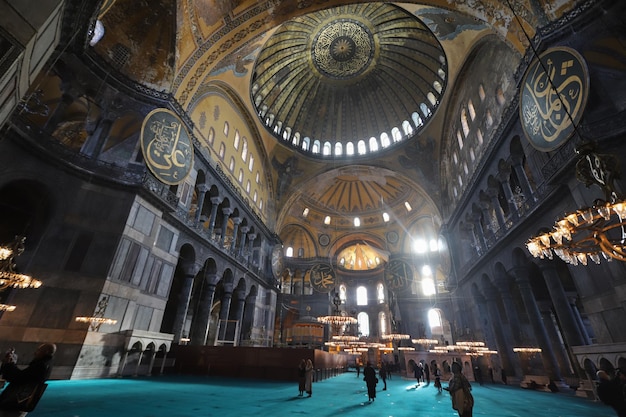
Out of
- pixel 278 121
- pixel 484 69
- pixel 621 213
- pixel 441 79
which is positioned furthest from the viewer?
pixel 278 121

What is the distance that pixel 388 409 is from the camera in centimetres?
532

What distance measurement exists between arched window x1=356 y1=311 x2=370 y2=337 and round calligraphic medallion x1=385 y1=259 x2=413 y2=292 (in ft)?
19.3

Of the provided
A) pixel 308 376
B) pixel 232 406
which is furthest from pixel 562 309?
pixel 232 406

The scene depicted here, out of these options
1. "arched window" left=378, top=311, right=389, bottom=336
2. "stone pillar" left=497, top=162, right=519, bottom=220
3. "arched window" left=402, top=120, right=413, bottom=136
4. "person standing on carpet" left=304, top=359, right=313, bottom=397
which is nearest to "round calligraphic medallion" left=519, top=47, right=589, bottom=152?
"stone pillar" left=497, top=162, right=519, bottom=220

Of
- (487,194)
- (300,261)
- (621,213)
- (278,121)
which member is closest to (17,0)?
(621,213)

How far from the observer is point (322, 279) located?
75.5 feet

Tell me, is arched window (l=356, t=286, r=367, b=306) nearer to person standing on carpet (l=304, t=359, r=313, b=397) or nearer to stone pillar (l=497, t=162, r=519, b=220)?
stone pillar (l=497, t=162, r=519, b=220)

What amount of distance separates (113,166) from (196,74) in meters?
5.25

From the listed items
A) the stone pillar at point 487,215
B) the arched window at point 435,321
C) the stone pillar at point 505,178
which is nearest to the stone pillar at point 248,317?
the stone pillar at point 487,215

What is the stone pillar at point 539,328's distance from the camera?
32.0ft

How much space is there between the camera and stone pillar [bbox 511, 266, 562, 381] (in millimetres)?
9750

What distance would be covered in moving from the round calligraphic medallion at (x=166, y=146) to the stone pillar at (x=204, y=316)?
20.3 ft

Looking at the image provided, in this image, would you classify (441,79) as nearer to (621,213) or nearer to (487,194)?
(487,194)

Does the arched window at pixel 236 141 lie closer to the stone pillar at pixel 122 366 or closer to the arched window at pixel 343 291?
the stone pillar at pixel 122 366
